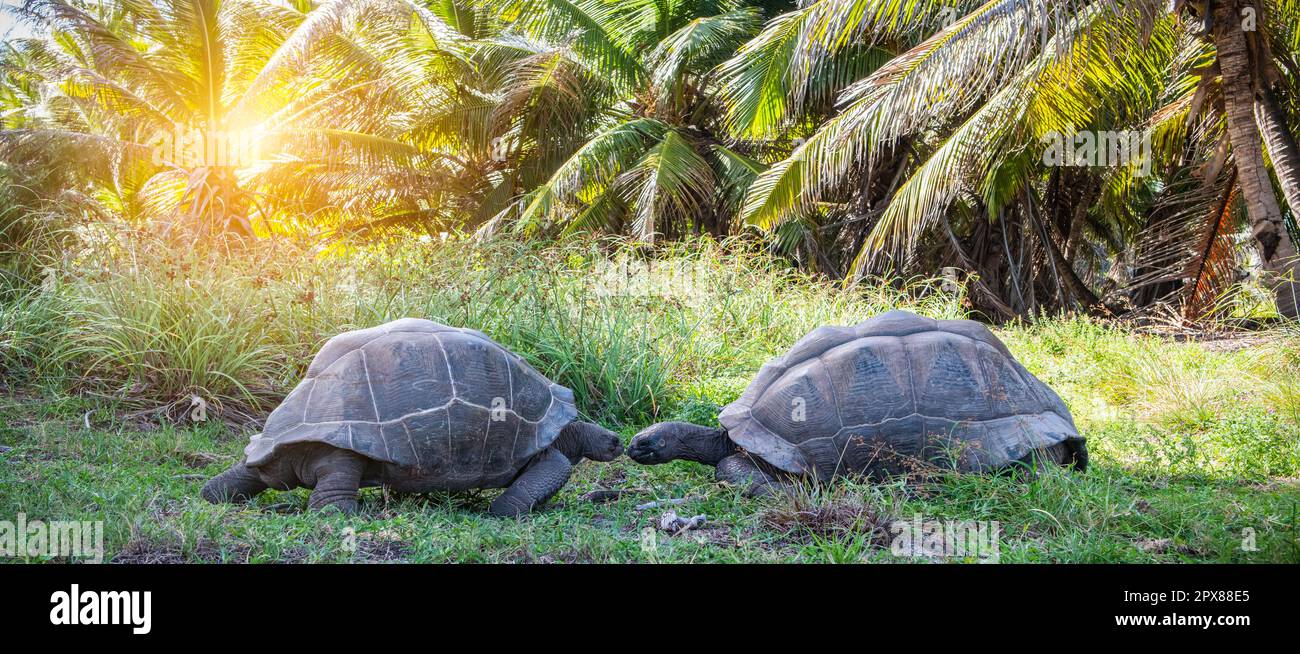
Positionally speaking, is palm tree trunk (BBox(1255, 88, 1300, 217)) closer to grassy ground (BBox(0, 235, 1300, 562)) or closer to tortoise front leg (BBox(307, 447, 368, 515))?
grassy ground (BBox(0, 235, 1300, 562))

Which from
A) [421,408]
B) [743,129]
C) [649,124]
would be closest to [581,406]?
[421,408]

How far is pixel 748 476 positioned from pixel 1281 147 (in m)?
8.13

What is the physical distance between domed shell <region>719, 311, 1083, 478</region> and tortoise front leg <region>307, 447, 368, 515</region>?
81.2 inches

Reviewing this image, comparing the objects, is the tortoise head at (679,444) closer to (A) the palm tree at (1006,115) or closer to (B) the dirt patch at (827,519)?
(B) the dirt patch at (827,519)

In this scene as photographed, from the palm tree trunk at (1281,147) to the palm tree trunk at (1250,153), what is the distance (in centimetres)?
12

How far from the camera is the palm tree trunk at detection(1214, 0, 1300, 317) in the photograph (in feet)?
30.3

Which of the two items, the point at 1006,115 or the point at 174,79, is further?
the point at 174,79

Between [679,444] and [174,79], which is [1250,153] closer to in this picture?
[679,444]

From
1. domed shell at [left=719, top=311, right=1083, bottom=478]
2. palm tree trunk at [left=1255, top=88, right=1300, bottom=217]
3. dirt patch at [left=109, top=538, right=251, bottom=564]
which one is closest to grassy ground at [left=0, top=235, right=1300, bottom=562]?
dirt patch at [left=109, top=538, right=251, bottom=564]

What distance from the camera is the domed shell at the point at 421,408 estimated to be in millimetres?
4172

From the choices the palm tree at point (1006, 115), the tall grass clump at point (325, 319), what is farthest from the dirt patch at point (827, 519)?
the palm tree at point (1006, 115)

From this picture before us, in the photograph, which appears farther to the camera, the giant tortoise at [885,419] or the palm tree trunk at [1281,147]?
the palm tree trunk at [1281,147]

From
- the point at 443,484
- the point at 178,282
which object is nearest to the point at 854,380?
the point at 443,484

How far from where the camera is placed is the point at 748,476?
191 inches
